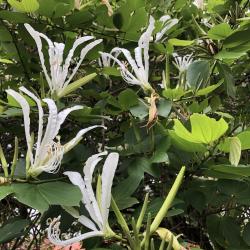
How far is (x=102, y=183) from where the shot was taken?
37.8 inches

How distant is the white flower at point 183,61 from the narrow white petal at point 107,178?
58 cm

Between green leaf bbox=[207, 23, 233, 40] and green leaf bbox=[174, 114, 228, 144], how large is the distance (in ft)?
1.31

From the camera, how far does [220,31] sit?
1335 mm

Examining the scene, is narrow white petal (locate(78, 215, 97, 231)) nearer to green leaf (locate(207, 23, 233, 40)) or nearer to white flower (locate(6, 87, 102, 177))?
white flower (locate(6, 87, 102, 177))

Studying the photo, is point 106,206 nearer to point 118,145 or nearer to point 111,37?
point 118,145

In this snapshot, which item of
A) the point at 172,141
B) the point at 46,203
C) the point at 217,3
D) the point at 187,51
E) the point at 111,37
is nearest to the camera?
the point at 46,203

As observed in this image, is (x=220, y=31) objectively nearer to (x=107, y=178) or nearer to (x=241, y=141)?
(x=241, y=141)

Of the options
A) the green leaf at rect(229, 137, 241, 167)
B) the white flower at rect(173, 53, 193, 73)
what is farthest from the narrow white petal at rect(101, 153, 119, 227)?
the white flower at rect(173, 53, 193, 73)

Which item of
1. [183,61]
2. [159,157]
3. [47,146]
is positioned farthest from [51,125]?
[183,61]

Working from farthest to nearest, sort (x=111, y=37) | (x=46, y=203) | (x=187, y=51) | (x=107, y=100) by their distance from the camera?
(x=187, y=51) → (x=111, y=37) → (x=107, y=100) → (x=46, y=203)

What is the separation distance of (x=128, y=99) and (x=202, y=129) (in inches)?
12.8

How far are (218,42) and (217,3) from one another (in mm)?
503

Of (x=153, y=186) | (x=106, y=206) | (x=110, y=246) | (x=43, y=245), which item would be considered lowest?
(x=43, y=245)

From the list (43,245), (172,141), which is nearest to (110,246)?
(172,141)
